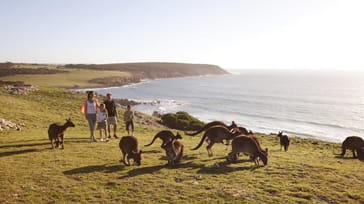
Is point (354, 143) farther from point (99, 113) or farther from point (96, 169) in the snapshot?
point (99, 113)

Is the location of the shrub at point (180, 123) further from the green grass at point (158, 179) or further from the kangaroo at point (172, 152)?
the kangaroo at point (172, 152)

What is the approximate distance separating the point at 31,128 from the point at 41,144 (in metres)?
7.48

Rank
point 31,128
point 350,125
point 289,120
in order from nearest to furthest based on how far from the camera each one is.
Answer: point 31,128, point 350,125, point 289,120

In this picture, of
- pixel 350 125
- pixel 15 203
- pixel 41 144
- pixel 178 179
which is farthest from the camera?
pixel 350 125

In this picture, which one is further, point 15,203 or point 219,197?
point 219,197

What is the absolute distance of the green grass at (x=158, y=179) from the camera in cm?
1082

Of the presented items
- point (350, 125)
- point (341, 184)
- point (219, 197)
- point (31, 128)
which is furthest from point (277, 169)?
point (350, 125)

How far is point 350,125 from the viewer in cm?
6619

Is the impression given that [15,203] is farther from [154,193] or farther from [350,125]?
[350,125]

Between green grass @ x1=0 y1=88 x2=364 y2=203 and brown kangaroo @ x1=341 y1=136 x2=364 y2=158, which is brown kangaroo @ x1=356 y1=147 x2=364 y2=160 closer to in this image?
brown kangaroo @ x1=341 y1=136 x2=364 y2=158

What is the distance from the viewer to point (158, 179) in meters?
12.4

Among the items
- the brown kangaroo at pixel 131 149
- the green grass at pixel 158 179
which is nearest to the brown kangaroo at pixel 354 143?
the green grass at pixel 158 179

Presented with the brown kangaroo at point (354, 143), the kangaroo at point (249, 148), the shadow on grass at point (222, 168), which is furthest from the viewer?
the brown kangaroo at point (354, 143)

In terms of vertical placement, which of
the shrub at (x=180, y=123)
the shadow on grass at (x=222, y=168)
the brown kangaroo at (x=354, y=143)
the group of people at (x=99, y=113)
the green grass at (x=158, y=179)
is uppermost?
the group of people at (x=99, y=113)
